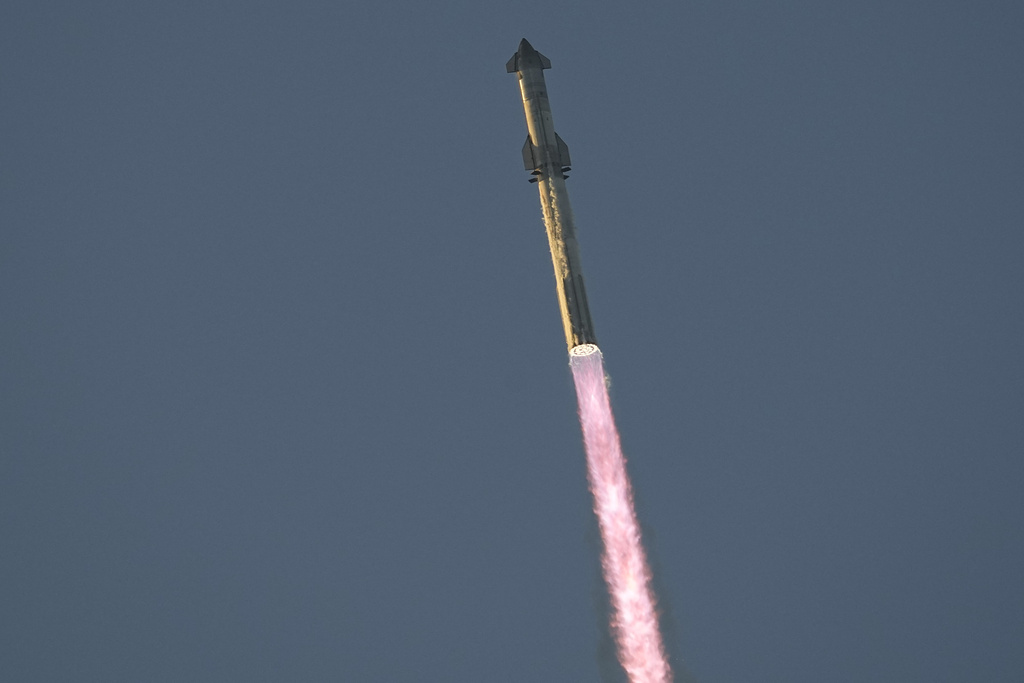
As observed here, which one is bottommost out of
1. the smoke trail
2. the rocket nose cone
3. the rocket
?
the smoke trail

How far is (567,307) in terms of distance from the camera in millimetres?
86438

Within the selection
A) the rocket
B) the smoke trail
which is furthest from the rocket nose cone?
the smoke trail

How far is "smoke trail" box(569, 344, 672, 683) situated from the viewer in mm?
93750

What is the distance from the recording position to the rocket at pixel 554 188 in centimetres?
8638

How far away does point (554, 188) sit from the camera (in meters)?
88.4

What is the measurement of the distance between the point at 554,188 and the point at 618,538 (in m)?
15.6

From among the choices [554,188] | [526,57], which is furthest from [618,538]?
[526,57]

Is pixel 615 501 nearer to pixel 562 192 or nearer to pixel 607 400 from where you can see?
pixel 607 400

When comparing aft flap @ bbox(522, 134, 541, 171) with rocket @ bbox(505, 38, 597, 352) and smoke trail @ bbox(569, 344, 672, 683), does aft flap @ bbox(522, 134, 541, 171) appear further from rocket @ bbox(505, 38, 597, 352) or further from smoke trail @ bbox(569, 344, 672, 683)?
smoke trail @ bbox(569, 344, 672, 683)

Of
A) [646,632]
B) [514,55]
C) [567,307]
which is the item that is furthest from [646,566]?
[514,55]

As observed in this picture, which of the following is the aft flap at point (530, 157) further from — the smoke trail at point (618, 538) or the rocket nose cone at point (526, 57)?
the smoke trail at point (618, 538)

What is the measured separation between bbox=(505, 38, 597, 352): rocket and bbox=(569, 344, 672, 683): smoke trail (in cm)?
600

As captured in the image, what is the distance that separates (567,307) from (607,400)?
29.4 feet

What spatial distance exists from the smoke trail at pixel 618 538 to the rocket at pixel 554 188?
600 cm
